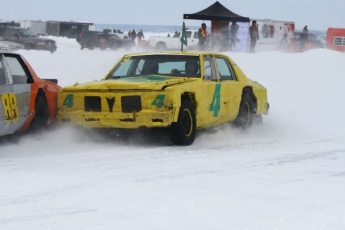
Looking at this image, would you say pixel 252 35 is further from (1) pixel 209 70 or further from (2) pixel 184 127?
(2) pixel 184 127

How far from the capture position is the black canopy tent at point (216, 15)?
117 feet

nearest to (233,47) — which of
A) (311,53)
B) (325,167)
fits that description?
(311,53)

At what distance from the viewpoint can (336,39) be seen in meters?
47.1

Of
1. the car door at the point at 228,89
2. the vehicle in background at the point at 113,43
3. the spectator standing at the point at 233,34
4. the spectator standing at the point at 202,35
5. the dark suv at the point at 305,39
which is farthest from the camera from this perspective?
the vehicle in background at the point at 113,43

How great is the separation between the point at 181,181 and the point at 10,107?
3.19m

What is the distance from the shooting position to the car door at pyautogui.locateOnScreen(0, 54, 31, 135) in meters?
10.3

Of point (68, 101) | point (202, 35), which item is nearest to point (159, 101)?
point (68, 101)

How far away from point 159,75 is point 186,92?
3.23 feet

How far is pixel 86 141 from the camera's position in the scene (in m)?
11.5

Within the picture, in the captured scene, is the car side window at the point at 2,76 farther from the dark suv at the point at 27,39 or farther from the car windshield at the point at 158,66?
the dark suv at the point at 27,39

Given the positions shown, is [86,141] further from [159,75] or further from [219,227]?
[219,227]

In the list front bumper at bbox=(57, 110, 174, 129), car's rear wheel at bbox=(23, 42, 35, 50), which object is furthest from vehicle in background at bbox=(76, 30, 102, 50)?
front bumper at bbox=(57, 110, 174, 129)

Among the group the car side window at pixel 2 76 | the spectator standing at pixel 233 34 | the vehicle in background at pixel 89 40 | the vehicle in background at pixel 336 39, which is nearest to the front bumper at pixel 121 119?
the car side window at pixel 2 76

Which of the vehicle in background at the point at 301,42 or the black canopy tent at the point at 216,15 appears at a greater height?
the black canopy tent at the point at 216,15
